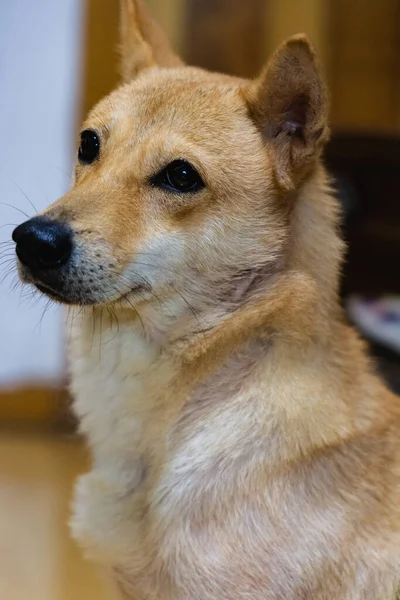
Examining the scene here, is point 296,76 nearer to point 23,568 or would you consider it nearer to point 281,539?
point 281,539

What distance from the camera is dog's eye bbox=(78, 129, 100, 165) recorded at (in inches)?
52.7

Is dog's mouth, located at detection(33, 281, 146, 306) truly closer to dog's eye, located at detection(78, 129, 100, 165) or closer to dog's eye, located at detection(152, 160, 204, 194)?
dog's eye, located at detection(152, 160, 204, 194)

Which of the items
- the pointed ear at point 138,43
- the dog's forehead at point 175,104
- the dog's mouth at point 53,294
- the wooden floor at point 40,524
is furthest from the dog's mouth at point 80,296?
the wooden floor at point 40,524

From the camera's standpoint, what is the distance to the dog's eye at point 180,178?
48.0 inches

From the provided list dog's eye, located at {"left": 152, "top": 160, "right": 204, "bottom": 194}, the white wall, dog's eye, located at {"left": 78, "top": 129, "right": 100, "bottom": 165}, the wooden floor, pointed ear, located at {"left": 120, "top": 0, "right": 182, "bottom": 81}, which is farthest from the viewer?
the white wall

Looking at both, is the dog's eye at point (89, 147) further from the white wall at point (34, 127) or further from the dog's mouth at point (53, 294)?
the white wall at point (34, 127)

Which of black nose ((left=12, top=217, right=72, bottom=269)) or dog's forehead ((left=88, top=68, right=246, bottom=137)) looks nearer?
black nose ((left=12, top=217, right=72, bottom=269))

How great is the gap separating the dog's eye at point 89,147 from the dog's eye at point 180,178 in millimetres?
180

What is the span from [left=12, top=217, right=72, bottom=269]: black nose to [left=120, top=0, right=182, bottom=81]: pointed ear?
1.68 ft

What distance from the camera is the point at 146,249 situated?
118 cm

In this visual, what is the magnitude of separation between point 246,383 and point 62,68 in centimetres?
217

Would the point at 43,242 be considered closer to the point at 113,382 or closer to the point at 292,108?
the point at 113,382

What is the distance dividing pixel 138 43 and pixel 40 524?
1.48 m

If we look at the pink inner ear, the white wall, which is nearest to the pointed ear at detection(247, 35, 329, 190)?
the pink inner ear
